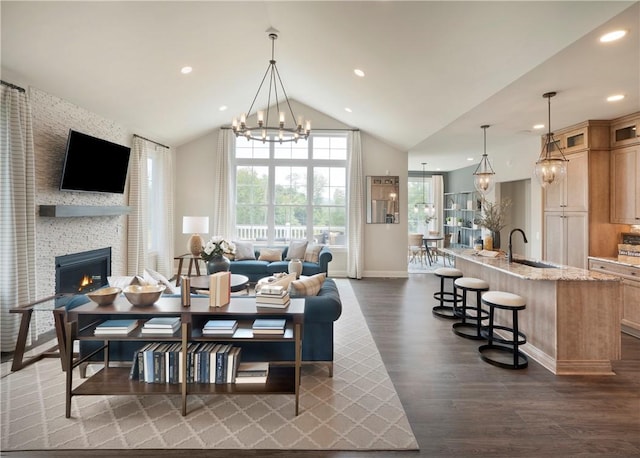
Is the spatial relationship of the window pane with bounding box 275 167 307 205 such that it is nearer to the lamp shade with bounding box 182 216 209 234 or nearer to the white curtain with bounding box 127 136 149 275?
the lamp shade with bounding box 182 216 209 234

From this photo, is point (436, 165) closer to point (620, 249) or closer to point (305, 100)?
point (305, 100)

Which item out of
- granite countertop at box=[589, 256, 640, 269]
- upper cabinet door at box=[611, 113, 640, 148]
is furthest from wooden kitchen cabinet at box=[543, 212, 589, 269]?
upper cabinet door at box=[611, 113, 640, 148]

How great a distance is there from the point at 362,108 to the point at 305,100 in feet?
6.17

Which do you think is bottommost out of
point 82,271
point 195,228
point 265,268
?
point 265,268

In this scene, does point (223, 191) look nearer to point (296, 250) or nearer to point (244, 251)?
point (244, 251)

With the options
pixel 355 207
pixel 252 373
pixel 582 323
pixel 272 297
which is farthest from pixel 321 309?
pixel 355 207

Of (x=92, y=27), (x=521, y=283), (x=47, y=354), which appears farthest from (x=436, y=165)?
(x=47, y=354)

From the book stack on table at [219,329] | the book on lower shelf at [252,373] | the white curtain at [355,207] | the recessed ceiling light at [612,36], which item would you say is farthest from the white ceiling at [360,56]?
the book on lower shelf at [252,373]

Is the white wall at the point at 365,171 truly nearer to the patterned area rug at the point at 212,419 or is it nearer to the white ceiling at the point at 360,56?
the white ceiling at the point at 360,56

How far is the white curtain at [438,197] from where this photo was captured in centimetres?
1187

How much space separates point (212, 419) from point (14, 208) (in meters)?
2.97

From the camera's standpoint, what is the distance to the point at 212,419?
2492 millimetres

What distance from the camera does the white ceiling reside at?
280 cm

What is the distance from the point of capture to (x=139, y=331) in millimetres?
2619
